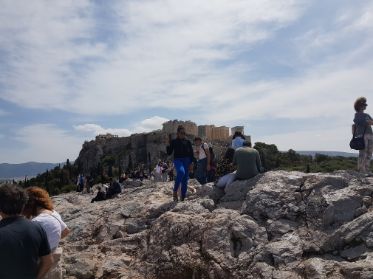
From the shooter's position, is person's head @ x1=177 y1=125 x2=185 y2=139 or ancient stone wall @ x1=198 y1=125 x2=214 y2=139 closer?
person's head @ x1=177 y1=125 x2=185 y2=139

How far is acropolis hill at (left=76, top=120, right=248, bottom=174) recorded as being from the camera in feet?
351

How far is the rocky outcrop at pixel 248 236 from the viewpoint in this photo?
302 inches

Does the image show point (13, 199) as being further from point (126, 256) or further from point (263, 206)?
point (263, 206)

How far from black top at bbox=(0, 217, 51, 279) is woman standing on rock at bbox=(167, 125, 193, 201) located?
21.8 feet

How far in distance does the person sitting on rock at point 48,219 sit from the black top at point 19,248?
18.6 inches

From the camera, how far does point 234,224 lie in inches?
345

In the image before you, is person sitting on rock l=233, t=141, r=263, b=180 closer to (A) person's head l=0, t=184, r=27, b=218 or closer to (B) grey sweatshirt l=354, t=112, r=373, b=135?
(B) grey sweatshirt l=354, t=112, r=373, b=135

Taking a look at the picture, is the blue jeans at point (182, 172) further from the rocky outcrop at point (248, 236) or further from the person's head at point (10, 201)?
the person's head at point (10, 201)

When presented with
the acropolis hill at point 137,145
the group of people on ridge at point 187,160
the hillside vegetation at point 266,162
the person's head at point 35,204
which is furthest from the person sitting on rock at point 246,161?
the acropolis hill at point 137,145

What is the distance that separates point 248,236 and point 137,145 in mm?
106210

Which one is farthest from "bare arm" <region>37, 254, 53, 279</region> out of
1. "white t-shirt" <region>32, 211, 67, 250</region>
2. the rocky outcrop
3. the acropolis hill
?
the acropolis hill

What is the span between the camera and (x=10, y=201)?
441cm

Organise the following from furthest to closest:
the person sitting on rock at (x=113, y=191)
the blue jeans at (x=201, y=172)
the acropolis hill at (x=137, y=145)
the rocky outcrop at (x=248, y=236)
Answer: the acropolis hill at (x=137, y=145) < the person sitting on rock at (x=113, y=191) < the blue jeans at (x=201, y=172) < the rocky outcrop at (x=248, y=236)

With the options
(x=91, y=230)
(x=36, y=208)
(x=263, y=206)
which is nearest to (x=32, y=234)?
(x=36, y=208)
